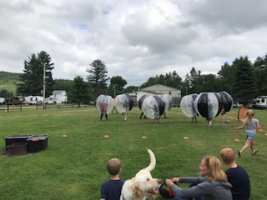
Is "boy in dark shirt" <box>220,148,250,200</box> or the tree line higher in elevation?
the tree line

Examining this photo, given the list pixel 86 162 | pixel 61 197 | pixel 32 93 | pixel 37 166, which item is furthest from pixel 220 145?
pixel 32 93

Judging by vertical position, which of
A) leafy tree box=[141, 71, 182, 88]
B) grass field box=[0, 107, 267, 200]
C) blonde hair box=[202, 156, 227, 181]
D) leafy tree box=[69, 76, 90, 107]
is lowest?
grass field box=[0, 107, 267, 200]

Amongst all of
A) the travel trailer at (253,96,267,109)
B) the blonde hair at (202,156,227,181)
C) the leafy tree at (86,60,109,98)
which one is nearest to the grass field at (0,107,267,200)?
the blonde hair at (202,156,227,181)

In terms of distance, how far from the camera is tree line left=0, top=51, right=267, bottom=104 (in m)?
74.7

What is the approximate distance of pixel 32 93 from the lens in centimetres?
11100

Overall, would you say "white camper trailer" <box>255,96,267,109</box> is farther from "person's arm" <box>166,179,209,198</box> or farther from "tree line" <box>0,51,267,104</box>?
"person's arm" <box>166,179,209,198</box>

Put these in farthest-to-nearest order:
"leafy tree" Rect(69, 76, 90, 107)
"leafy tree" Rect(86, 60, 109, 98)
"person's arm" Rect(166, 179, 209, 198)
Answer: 1. "leafy tree" Rect(86, 60, 109, 98)
2. "leafy tree" Rect(69, 76, 90, 107)
3. "person's arm" Rect(166, 179, 209, 198)

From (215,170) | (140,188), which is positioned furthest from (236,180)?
(140,188)

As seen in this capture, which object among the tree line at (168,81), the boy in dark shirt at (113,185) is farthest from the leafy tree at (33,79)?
the boy in dark shirt at (113,185)

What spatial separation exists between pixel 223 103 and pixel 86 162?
17.0 m

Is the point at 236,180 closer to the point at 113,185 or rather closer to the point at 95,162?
the point at 113,185

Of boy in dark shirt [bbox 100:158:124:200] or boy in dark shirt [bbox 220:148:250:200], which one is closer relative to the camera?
boy in dark shirt [bbox 100:158:124:200]

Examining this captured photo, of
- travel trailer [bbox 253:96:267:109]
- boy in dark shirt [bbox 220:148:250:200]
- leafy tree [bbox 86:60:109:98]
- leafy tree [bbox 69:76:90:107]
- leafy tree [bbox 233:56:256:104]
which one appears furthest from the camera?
leafy tree [bbox 86:60:109:98]

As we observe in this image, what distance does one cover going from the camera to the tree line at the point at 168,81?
74688mm
